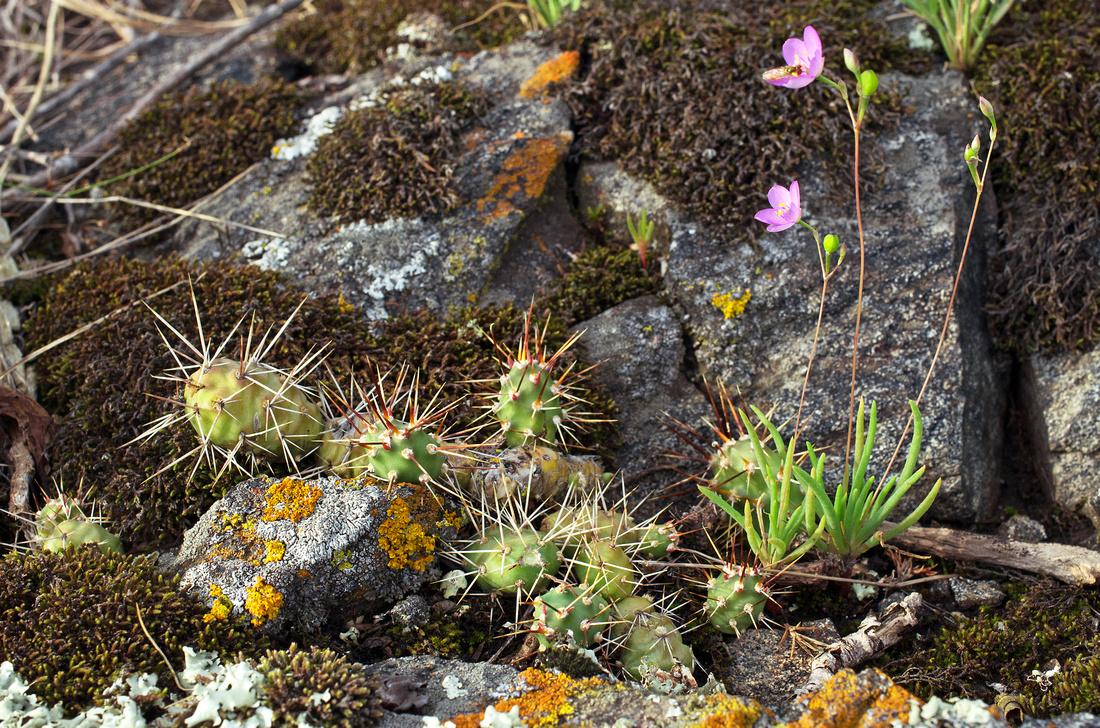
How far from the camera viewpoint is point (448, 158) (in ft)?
13.4

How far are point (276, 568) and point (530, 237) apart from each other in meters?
2.24

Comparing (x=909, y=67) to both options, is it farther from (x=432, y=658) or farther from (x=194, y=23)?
(x=194, y=23)

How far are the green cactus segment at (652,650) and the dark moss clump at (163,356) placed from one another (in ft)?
3.29

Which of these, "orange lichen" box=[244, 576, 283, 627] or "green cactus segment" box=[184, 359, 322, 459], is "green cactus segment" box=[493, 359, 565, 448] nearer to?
"green cactus segment" box=[184, 359, 322, 459]

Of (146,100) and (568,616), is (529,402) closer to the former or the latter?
(568,616)

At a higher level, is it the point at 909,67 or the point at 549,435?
the point at 909,67

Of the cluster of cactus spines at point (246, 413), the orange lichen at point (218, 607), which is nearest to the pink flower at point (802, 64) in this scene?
the cluster of cactus spines at point (246, 413)

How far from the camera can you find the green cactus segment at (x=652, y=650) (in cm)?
254

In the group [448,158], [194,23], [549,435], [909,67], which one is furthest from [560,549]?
[194,23]

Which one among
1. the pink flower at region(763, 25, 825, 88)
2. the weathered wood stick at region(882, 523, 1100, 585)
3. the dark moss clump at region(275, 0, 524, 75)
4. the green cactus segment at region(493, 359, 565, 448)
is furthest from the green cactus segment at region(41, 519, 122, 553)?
the dark moss clump at region(275, 0, 524, 75)

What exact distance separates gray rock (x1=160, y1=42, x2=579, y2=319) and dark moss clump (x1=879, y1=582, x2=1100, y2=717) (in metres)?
2.47

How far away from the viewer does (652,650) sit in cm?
256

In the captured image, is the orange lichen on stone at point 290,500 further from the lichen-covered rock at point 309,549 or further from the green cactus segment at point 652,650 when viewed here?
the green cactus segment at point 652,650

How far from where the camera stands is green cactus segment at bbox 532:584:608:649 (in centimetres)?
245
